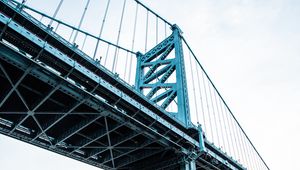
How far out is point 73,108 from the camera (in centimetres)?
1306

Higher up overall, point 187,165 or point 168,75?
point 168,75

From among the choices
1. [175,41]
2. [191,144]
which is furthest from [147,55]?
[191,144]

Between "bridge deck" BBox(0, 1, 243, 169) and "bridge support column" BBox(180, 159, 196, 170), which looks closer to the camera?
"bridge deck" BBox(0, 1, 243, 169)

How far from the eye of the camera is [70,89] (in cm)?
1169

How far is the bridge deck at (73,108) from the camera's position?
34.4 ft

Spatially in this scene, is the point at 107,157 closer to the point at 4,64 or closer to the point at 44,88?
the point at 44,88

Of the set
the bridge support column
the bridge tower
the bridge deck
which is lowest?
the bridge support column

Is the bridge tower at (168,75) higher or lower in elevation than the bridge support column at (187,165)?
higher

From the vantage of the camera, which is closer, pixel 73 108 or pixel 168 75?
pixel 73 108

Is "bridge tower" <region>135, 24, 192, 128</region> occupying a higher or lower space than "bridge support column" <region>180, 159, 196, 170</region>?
higher

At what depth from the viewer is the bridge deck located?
413 inches

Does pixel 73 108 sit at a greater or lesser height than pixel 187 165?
greater

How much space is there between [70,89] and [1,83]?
164 inches

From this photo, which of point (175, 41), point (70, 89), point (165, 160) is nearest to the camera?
point (70, 89)
